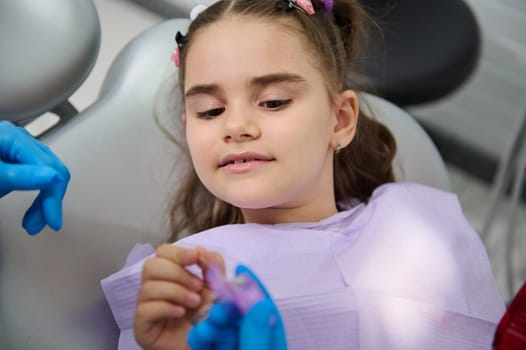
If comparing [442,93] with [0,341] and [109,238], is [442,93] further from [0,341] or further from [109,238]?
[0,341]

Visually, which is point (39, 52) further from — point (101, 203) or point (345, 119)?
point (345, 119)

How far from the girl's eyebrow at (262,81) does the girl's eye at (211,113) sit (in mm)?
19

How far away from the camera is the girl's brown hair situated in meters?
0.73

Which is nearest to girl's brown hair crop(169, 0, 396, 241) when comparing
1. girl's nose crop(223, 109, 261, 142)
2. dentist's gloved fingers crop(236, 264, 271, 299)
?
girl's nose crop(223, 109, 261, 142)

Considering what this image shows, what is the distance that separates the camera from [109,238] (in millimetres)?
778

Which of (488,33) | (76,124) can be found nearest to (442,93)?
(488,33)

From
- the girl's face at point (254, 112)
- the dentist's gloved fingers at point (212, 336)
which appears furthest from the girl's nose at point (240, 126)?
the dentist's gloved fingers at point (212, 336)

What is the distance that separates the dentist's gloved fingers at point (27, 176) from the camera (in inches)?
24.1

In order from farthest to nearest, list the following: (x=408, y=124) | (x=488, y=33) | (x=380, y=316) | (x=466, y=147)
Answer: (x=466, y=147) < (x=488, y=33) < (x=408, y=124) < (x=380, y=316)

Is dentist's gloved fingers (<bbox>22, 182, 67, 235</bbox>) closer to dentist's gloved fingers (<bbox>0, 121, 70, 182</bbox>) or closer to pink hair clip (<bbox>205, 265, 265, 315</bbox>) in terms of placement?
dentist's gloved fingers (<bbox>0, 121, 70, 182</bbox>)

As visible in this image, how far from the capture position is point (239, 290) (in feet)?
1.60

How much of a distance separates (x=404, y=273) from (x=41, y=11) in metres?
0.56

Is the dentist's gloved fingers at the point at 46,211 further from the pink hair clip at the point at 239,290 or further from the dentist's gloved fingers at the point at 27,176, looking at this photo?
the pink hair clip at the point at 239,290

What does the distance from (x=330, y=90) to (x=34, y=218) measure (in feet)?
1.23
